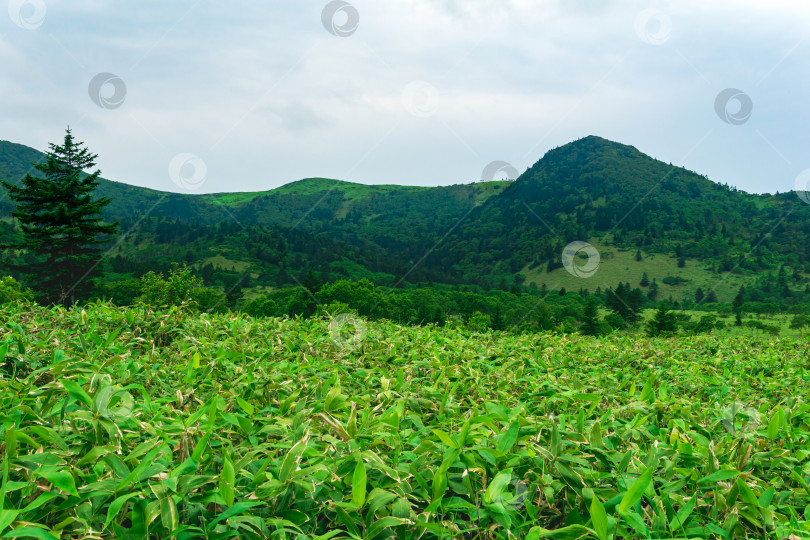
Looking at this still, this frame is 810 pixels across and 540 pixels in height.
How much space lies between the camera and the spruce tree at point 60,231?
1966 inches

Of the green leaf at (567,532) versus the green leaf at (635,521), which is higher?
the green leaf at (635,521)

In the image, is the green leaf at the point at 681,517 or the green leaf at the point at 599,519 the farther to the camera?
the green leaf at the point at 681,517

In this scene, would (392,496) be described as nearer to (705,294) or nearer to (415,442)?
(415,442)

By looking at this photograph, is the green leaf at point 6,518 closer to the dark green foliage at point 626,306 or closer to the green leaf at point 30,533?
the green leaf at point 30,533

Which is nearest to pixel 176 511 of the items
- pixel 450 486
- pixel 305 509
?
pixel 305 509

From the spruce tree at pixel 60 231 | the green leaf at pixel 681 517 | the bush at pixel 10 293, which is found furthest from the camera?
the spruce tree at pixel 60 231
